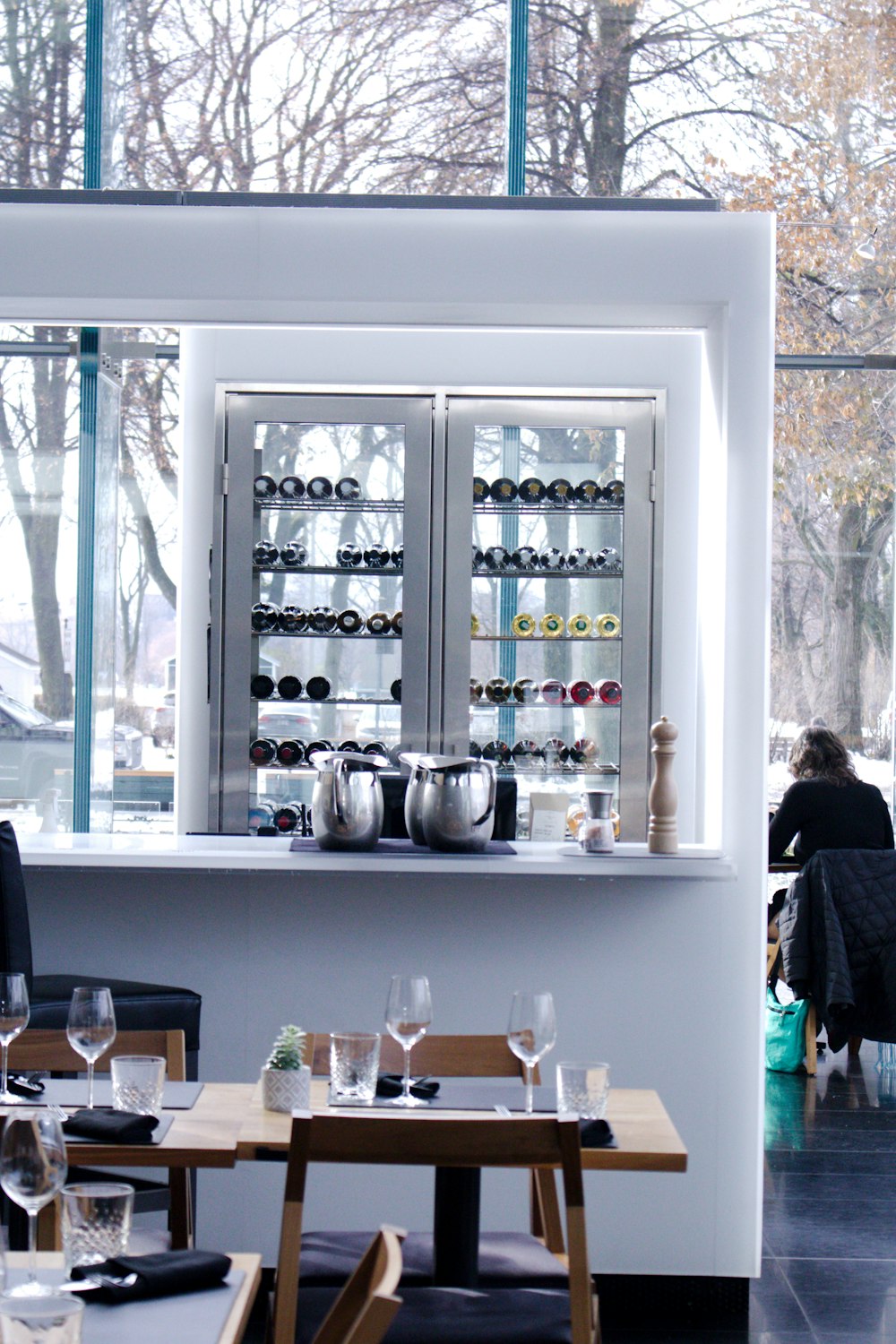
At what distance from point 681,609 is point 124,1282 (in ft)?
13.7

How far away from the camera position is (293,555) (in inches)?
220

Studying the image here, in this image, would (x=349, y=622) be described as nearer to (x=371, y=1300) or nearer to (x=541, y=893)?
(x=541, y=893)

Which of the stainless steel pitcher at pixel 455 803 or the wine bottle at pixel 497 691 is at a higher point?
the wine bottle at pixel 497 691

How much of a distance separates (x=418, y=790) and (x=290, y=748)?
2008mm

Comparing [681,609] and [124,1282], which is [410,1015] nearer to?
[124,1282]

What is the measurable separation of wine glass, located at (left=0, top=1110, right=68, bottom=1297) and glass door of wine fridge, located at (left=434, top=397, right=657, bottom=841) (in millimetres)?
4034

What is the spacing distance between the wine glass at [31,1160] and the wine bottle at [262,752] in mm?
3953

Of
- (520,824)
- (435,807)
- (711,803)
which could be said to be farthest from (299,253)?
(520,824)

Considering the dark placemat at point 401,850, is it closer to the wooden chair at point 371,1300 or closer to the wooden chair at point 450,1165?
the wooden chair at point 450,1165

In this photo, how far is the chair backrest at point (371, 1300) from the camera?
1358 mm

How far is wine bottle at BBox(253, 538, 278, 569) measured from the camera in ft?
18.4

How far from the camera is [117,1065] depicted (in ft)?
7.84

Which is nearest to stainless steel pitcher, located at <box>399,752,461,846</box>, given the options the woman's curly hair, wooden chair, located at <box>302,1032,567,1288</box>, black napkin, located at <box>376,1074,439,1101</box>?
wooden chair, located at <box>302,1032,567,1288</box>

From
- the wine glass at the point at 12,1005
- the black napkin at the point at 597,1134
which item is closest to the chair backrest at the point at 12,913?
the wine glass at the point at 12,1005
